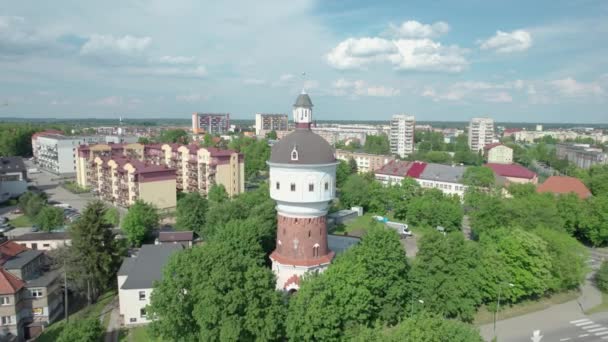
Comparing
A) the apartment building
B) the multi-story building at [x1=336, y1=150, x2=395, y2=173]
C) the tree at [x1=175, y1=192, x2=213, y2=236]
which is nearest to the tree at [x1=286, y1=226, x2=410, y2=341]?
the apartment building

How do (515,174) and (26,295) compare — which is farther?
(515,174)

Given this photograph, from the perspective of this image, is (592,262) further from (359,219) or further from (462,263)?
(359,219)

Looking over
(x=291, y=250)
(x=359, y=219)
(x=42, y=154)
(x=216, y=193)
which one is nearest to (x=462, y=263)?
(x=291, y=250)

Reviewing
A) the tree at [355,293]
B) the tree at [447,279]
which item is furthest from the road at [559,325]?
the tree at [355,293]

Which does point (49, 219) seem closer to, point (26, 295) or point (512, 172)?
point (26, 295)

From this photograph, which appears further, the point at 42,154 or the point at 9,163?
the point at 42,154

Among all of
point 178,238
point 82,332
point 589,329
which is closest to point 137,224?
point 178,238

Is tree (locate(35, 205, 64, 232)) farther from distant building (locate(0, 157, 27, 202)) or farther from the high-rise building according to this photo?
the high-rise building
